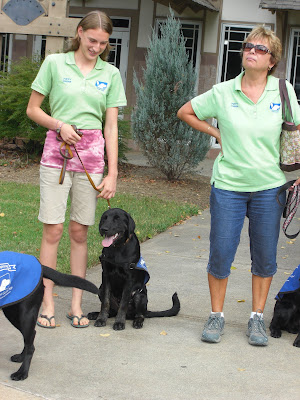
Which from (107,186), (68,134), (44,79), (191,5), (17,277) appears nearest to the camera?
(17,277)

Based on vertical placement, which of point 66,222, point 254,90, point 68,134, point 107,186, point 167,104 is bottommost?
point 66,222

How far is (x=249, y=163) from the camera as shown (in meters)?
4.24

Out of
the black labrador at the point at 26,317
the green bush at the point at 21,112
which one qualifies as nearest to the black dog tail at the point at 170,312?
the black labrador at the point at 26,317

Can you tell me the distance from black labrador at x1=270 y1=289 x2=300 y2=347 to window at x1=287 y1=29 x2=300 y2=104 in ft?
Result: 35.4

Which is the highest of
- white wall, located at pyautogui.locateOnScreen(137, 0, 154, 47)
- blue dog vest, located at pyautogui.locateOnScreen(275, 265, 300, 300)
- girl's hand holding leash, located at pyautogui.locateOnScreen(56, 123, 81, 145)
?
white wall, located at pyautogui.locateOnScreen(137, 0, 154, 47)

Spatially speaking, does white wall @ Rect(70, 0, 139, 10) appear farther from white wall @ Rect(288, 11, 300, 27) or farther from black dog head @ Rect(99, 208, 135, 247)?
black dog head @ Rect(99, 208, 135, 247)

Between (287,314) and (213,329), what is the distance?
57 cm

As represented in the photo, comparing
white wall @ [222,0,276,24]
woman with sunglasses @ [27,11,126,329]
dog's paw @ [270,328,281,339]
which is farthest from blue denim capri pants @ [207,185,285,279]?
white wall @ [222,0,276,24]

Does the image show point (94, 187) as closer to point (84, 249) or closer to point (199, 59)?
point (84, 249)

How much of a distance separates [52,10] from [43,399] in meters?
7.92

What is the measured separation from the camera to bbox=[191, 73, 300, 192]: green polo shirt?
4.21 m

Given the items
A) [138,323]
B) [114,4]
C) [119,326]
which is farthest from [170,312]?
[114,4]

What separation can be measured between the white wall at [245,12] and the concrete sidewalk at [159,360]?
1018 centimetres

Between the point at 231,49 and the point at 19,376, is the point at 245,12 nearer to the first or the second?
the point at 231,49
